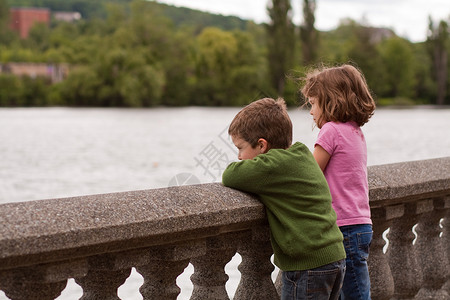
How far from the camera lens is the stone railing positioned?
1.73 metres

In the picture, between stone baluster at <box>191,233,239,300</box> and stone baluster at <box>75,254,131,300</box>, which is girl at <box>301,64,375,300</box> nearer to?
stone baluster at <box>191,233,239,300</box>

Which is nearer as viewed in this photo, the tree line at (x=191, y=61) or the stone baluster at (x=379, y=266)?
the stone baluster at (x=379, y=266)

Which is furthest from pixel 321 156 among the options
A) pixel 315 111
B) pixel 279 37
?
pixel 279 37

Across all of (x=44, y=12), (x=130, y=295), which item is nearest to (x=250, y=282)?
(x=130, y=295)

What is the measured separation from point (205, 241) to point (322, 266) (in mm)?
409

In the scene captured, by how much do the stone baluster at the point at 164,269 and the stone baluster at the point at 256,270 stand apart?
0.34 meters

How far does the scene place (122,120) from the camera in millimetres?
64312

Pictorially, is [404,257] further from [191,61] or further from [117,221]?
[191,61]

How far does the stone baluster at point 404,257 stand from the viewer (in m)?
3.11

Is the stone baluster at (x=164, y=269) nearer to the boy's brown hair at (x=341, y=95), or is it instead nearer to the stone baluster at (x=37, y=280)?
the stone baluster at (x=37, y=280)

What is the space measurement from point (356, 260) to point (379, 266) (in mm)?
384

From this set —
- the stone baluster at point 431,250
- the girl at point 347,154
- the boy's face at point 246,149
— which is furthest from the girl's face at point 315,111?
the stone baluster at point 431,250

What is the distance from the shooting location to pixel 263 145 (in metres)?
2.32

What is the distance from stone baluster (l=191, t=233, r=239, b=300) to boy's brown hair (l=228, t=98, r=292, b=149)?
35 cm
